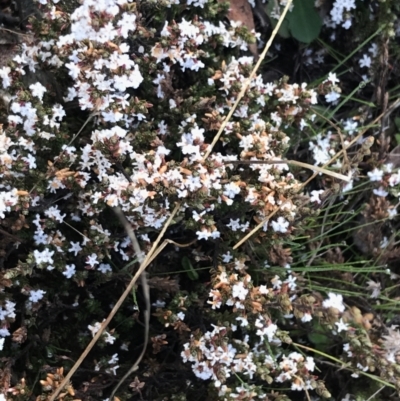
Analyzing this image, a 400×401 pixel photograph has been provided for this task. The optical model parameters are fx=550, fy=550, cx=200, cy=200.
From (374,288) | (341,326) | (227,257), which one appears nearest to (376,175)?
(374,288)

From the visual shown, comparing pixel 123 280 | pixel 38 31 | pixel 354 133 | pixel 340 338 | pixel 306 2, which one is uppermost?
pixel 306 2

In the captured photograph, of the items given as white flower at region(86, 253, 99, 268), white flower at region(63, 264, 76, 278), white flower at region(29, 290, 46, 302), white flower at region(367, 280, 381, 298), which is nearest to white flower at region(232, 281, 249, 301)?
white flower at region(86, 253, 99, 268)

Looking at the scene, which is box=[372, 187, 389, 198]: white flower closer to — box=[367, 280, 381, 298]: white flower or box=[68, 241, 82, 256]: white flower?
box=[367, 280, 381, 298]: white flower

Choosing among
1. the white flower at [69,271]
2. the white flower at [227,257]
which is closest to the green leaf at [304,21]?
the white flower at [227,257]

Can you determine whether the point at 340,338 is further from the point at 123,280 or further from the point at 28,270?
the point at 28,270

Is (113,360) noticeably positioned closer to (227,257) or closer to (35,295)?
(35,295)

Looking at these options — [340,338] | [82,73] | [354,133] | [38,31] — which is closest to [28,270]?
[82,73]
